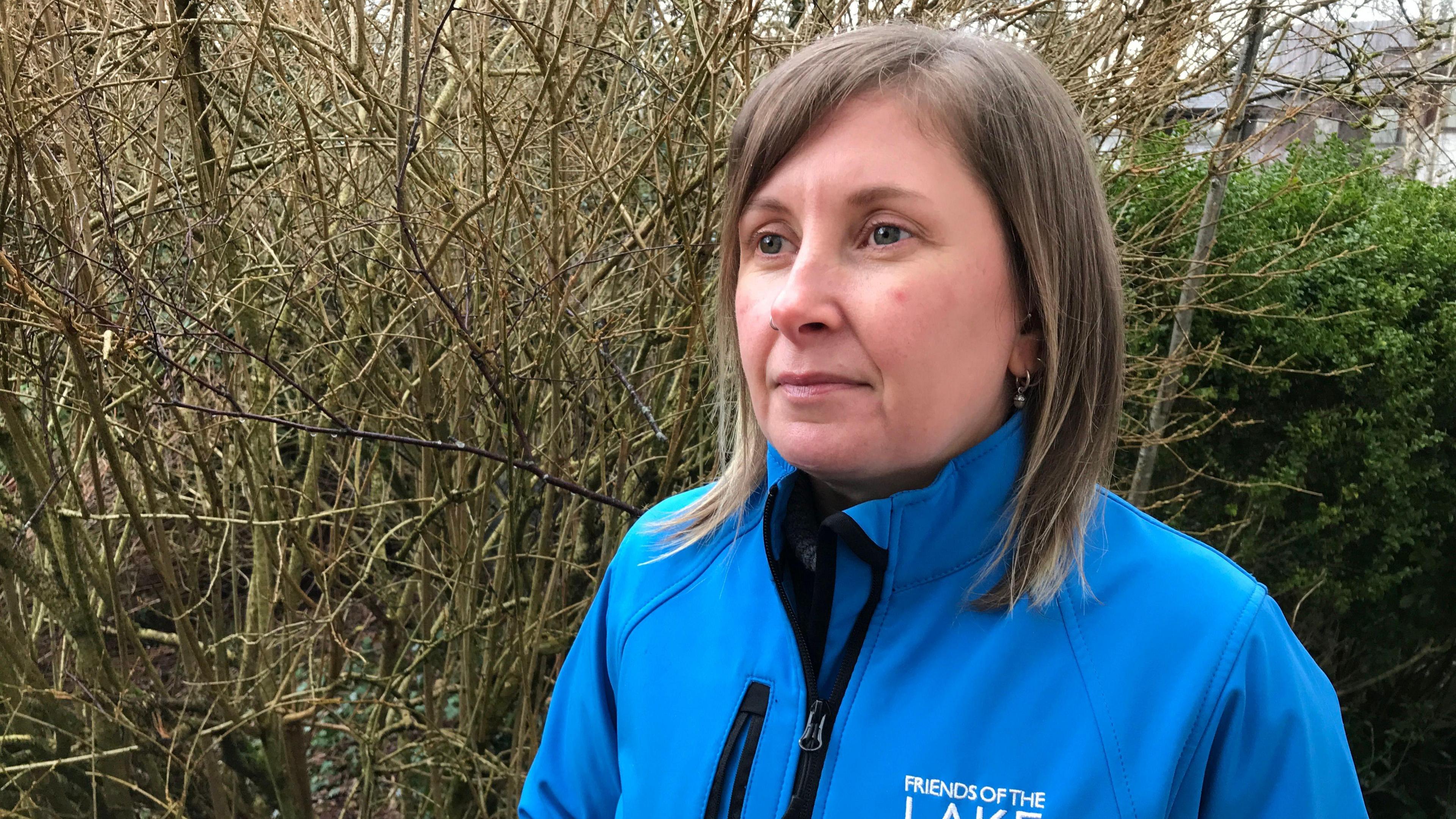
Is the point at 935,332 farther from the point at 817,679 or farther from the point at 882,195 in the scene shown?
the point at 817,679

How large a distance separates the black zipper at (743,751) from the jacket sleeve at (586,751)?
0.99 feet

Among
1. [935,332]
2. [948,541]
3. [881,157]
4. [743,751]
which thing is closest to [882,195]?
[881,157]

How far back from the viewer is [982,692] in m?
1.09

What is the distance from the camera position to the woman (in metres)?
1.05

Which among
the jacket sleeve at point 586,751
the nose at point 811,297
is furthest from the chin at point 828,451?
the jacket sleeve at point 586,751

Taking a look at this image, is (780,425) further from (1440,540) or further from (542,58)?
(1440,540)

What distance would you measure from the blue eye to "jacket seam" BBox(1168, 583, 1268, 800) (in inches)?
22.8

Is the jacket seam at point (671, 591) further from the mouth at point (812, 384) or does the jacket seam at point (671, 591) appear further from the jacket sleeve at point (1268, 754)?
the jacket sleeve at point (1268, 754)

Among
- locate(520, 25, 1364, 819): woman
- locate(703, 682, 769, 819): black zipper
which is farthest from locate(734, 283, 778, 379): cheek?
locate(703, 682, 769, 819): black zipper

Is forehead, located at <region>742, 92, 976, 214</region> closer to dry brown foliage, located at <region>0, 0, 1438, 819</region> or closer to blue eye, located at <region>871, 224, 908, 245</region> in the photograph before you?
blue eye, located at <region>871, 224, 908, 245</region>

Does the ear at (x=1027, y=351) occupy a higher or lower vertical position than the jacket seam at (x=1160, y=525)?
higher

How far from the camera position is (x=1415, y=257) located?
12.9 feet

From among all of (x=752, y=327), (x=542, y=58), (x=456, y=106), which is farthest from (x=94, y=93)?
(x=752, y=327)

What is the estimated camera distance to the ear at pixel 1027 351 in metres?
1.23
